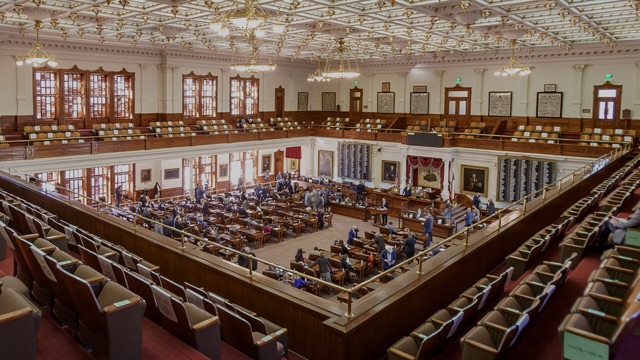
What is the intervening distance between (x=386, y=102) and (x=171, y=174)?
1252 cm

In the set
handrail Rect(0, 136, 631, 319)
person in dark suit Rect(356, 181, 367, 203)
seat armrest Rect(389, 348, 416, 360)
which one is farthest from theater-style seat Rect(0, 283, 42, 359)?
person in dark suit Rect(356, 181, 367, 203)

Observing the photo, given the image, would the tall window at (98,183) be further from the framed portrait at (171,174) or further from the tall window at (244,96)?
the tall window at (244,96)

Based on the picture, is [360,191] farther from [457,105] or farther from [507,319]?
[507,319]

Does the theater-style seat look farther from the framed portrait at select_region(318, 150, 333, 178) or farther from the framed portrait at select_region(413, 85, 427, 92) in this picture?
the framed portrait at select_region(413, 85, 427, 92)

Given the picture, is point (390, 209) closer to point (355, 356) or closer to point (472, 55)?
point (472, 55)

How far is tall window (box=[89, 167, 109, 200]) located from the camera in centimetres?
2259

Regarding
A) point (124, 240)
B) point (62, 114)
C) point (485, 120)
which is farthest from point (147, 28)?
point (485, 120)

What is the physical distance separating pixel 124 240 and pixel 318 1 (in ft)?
27.5

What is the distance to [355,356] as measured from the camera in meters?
4.89

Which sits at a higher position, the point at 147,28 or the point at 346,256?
the point at 147,28

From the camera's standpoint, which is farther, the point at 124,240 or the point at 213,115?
the point at 213,115

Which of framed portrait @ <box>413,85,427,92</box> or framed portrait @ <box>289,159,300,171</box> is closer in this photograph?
framed portrait @ <box>413,85,427,92</box>

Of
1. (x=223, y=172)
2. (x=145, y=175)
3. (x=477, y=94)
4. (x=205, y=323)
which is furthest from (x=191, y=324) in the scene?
(x=223, y=172)

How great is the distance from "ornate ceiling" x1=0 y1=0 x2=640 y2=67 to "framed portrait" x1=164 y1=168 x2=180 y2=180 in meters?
5.86
